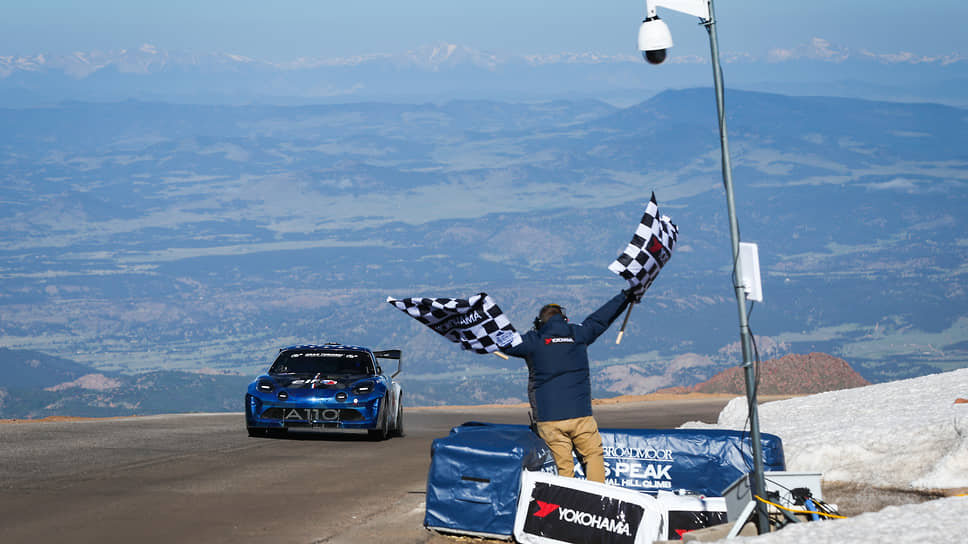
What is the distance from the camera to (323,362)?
66.7 ft

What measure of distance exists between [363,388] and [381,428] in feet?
2.66

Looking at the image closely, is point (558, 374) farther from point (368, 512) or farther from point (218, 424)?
point (218, 424)

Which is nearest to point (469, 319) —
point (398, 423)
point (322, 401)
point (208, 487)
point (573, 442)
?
point (573, 442)

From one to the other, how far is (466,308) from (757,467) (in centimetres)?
293

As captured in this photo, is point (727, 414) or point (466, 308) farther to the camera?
point (727, 414)

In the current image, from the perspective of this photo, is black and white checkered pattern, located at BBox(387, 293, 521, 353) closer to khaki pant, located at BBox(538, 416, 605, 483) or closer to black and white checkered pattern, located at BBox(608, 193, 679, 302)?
khaki pant, located at BBox(538, 416, 605, 483)

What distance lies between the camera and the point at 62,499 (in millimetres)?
12055

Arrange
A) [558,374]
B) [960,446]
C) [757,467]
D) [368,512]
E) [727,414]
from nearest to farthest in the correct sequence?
[757,467] → [558,374] → [368,512] → [960,446] → [727,414]

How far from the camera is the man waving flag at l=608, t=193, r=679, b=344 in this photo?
35.4ft

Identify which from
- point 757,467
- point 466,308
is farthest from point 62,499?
point 757,467

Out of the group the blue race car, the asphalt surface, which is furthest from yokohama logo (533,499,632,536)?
the blue race car

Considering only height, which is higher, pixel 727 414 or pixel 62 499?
pixel 62 499

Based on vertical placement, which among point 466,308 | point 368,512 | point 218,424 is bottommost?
point 218,424

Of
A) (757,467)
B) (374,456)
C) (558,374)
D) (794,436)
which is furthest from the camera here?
(374,456)
